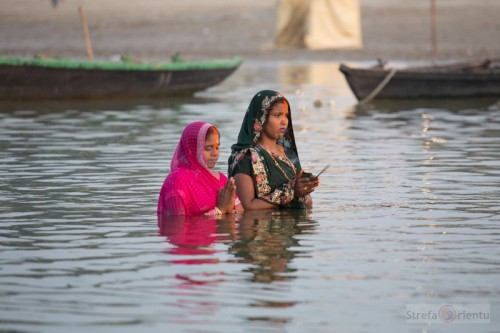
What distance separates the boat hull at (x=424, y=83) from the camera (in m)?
21.0

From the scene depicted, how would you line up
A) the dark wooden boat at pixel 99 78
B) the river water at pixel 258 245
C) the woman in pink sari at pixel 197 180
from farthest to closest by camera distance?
the dark wooden boat at pixel 99 78
the woman in pink sari at pixel 197 180
the river water at pixel 258 245

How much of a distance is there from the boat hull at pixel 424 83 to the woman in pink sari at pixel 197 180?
1218cm

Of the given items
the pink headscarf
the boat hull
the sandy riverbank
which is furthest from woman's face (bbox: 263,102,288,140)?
the sandy riverbank

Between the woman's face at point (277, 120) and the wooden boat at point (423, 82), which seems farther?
the wooden boat at point (423, 82)

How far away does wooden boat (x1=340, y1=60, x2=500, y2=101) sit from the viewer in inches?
827

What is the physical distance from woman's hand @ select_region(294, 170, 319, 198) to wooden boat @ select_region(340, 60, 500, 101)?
1214 cm

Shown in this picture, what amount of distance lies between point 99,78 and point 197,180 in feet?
44.3

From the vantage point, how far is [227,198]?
8.68 metres

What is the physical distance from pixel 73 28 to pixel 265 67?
46.0 feet

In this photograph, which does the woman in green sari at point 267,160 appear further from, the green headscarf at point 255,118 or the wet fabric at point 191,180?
the wet fabric at point 191,180

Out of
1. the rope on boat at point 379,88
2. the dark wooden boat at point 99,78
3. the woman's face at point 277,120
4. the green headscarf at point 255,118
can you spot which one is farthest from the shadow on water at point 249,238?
the dark wooden boat at point 99,78

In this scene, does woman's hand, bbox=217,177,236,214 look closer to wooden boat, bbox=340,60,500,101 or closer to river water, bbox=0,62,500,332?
river water, bbox=0,62,500,332

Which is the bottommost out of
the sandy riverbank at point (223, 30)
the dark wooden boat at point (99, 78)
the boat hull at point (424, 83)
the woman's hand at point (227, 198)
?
the woman's hand at point (227, 198)

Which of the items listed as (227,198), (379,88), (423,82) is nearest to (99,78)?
(379,88)
